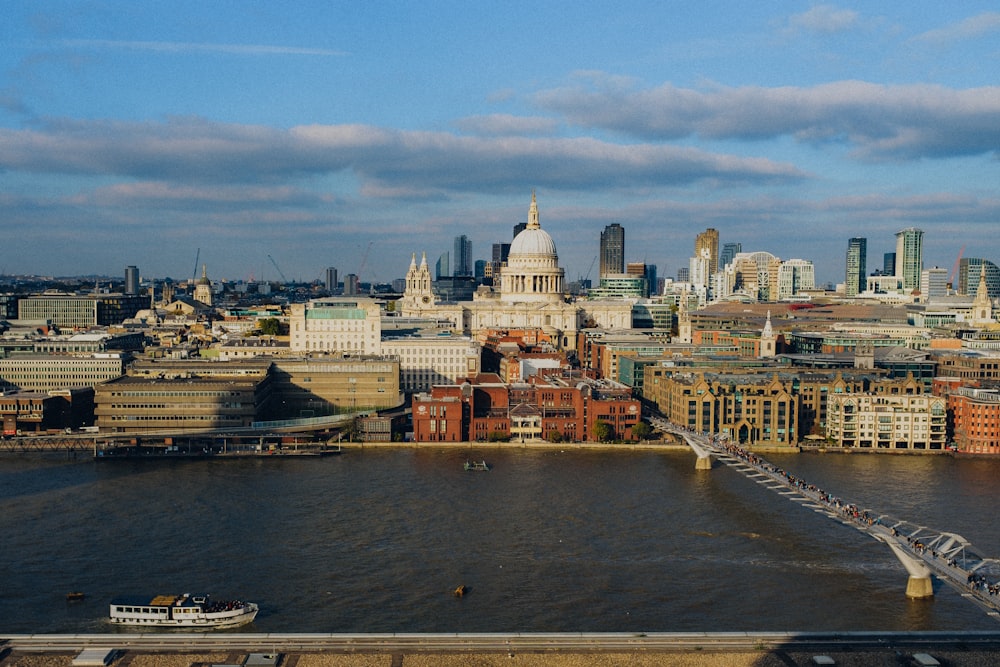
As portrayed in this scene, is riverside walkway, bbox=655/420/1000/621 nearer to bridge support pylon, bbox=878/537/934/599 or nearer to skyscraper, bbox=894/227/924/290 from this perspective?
bridge support pylon, bbox=878/537/934/599

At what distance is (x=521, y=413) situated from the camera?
48.2m

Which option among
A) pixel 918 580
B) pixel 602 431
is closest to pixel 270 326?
pixel 602 431

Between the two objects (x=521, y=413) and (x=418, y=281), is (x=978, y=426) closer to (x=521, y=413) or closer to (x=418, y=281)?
(x=521, y=413)

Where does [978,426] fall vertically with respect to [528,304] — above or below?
below

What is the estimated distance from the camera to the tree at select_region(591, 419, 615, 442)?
46.7 m

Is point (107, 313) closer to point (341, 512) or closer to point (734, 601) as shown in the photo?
point (341, 512)

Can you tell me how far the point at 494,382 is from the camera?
178 feet

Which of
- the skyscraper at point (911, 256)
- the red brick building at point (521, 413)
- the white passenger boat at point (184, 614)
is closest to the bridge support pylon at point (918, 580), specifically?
the white passenger boat at point (184, 614)

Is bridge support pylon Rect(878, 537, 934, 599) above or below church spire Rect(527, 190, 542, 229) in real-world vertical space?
below

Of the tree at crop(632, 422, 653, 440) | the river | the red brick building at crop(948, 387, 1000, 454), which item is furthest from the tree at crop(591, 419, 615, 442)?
the red brick building at crop(948, 387, 1000, 454)

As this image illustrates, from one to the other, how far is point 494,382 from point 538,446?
26.7ft

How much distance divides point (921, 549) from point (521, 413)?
76.8ft

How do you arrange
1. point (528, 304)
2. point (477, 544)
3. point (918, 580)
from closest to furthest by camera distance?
1. point (918, 580)
2. point (477, 544)
3. point (528, 304)

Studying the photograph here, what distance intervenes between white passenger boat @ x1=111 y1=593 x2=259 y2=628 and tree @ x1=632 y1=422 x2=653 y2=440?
2599cm
